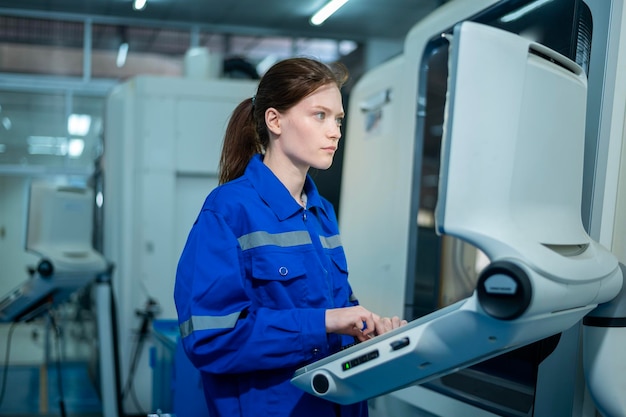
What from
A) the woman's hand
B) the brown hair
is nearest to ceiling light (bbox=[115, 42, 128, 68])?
the brown hair

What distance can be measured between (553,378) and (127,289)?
308cm

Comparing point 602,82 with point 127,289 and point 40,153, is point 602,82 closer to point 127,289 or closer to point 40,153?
point 127,289

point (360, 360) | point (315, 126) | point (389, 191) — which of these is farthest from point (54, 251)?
point (360, 360)

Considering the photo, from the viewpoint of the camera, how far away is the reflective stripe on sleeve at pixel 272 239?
1.29 metres

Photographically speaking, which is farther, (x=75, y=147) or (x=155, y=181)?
(x=75, y=147)

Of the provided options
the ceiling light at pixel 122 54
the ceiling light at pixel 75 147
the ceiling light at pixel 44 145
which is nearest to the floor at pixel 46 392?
the ceiling light at pixel 75 147

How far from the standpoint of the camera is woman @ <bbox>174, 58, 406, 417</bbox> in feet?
4.04

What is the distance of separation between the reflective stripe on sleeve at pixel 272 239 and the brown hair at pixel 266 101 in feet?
0.66

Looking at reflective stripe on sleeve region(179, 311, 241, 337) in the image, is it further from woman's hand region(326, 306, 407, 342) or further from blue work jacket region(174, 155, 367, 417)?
woman's hand region(326, 306, 407, 342)

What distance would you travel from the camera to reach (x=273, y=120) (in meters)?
1.33

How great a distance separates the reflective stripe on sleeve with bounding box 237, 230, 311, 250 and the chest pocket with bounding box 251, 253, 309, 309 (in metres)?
0.02

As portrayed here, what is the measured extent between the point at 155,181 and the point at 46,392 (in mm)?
2005

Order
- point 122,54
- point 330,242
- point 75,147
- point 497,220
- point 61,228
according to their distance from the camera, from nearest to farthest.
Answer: point 497,220 < point 330,242 < point 61,228 < point 75,147 < point 122,54

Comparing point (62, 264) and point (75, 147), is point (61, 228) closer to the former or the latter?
point (62, 264)
